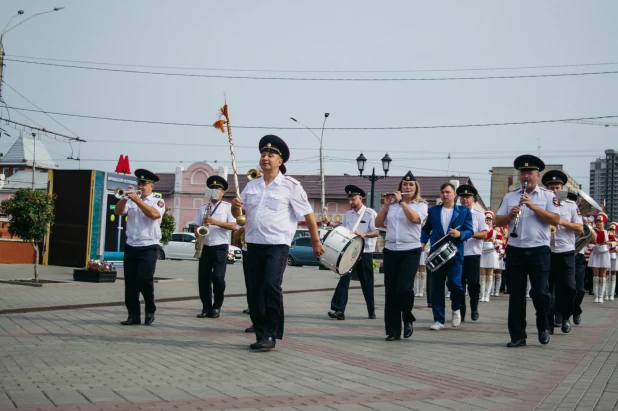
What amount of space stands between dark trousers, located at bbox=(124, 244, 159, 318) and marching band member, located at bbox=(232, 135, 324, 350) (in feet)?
7.08

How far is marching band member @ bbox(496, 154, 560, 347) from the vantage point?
888 centimetres

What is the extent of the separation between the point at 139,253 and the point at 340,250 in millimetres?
2711

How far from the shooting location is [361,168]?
31594mm

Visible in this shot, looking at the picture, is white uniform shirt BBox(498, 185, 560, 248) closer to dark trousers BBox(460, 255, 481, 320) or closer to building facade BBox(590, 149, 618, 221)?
dark trousers BBox(460, 255, 481, 320)

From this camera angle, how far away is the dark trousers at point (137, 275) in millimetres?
10070

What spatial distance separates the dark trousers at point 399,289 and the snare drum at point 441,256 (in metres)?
0.65

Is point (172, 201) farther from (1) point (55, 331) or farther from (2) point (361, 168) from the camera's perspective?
(1) point (55, 331)

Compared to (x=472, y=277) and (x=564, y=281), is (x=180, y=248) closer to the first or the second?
(x=472, y=277)

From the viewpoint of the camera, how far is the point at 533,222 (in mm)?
8945

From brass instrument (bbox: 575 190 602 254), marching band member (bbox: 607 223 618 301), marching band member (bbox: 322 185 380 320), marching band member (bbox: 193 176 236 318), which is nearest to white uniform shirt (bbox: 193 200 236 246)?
marching band member (bbox: 193 176 236 318)

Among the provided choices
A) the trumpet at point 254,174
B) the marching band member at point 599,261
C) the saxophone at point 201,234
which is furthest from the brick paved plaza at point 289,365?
the marching band member at point 599,261

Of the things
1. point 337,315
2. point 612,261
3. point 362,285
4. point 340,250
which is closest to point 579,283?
point 362,285

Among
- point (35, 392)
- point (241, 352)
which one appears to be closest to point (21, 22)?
point (241, 352)

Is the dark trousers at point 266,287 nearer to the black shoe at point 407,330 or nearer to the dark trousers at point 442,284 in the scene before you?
the black shoe at point 407,330
